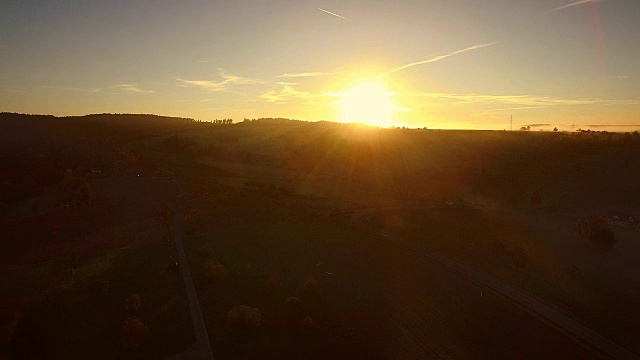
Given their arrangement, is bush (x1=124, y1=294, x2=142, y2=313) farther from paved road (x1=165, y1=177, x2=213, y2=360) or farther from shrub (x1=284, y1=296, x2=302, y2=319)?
shrub (x1=284, y1=296, x2=302, y2=319)

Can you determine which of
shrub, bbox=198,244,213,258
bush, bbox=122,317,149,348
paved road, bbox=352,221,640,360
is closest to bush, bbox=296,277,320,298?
shrub, bbox=198,244,213,258

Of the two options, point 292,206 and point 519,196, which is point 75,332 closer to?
point 292,206

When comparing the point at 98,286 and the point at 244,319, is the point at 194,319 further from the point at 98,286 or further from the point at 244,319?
the point at 98,286

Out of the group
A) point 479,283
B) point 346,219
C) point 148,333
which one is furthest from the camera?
point 346,219

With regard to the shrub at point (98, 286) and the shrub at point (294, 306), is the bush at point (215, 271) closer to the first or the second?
the shrub at point (294, 306)

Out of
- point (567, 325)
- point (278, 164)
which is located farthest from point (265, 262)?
point (278, 164)
